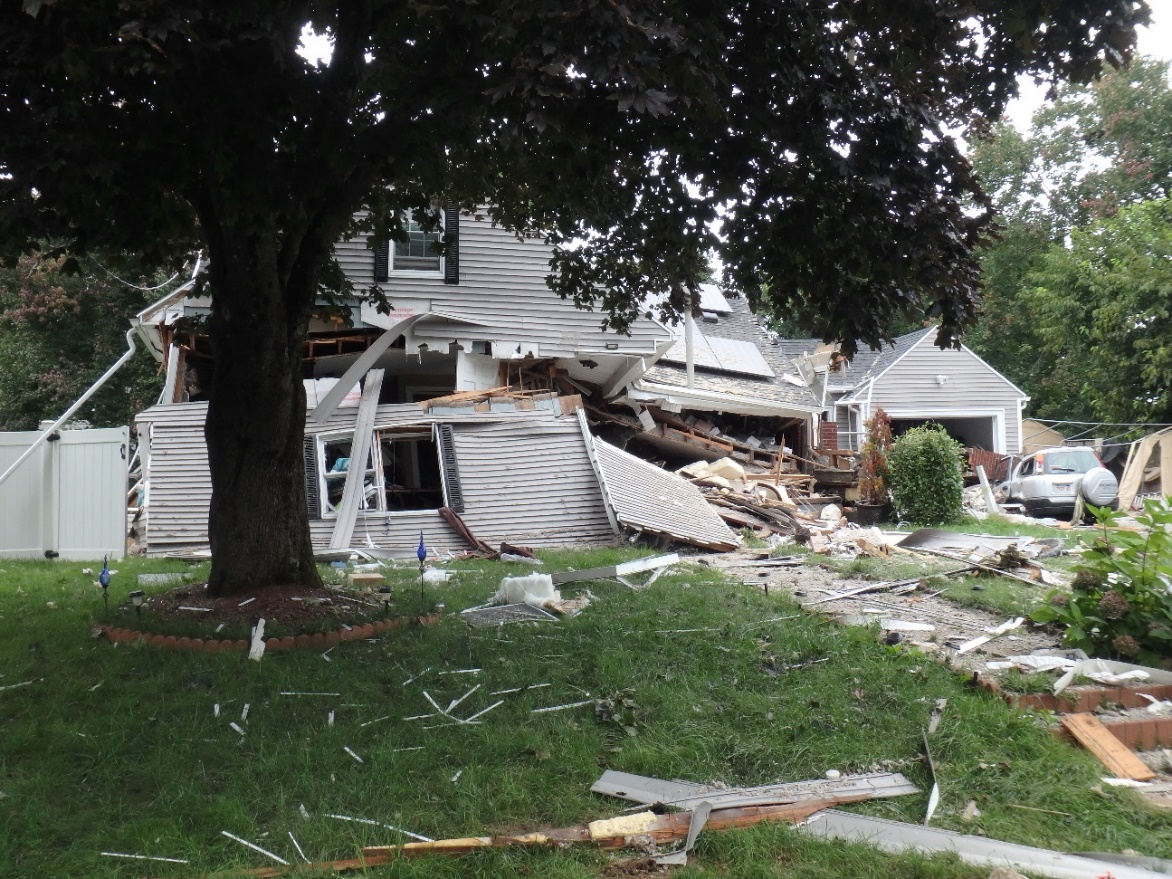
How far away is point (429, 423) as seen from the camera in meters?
14.2

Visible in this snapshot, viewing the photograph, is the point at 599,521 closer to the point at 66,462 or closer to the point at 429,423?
Result: the point at 429,423

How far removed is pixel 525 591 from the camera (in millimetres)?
A: 8102

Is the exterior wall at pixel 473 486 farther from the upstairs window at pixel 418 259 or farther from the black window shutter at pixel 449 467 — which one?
the upstairs window at pixel 418 259

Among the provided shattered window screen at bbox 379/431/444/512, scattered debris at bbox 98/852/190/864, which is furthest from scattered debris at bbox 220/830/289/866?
shattered window screen at bbox 379/431/444/512

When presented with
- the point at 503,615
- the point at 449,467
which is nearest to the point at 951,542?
the point at 449,467

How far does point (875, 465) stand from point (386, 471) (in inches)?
381

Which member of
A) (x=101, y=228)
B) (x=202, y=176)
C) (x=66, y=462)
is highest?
(x=202, y=176)

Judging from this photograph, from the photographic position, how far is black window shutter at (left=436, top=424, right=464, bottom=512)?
13758 millimetres

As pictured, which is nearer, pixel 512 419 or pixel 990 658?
pixel 990 658

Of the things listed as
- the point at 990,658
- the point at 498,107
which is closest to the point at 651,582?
the point at 990,658

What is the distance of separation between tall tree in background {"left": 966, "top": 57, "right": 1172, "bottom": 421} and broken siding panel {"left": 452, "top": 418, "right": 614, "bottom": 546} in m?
26.5

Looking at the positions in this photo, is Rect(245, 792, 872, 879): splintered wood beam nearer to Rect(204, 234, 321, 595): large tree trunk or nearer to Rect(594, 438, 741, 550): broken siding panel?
Rect(204, 234, 321, 595): large tree trunk

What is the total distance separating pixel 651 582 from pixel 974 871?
587 cm

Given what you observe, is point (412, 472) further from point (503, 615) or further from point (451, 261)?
point (503, 615)
